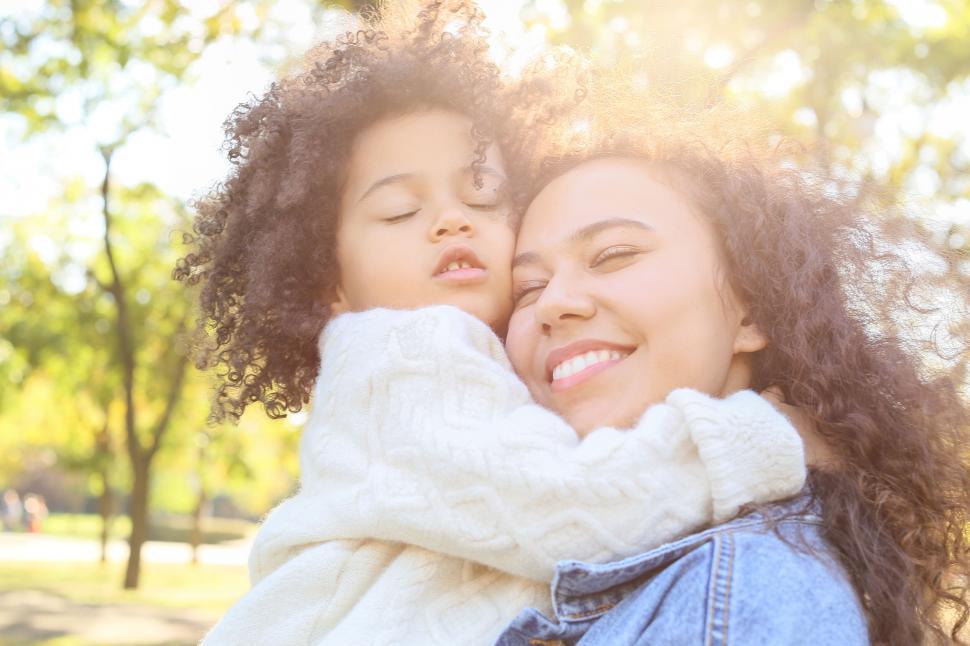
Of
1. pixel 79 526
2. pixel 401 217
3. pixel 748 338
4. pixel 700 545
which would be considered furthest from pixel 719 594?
pixel 79 526

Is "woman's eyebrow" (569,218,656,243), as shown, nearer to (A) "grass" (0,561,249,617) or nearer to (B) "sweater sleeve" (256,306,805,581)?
(B) "sweater sleeve" (256,306,805,581)

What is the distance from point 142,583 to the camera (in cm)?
2373

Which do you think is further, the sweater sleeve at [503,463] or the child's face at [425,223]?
the child's face at [425,223]

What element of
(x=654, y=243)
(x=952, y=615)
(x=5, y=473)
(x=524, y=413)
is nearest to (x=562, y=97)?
(x=654, y=243)

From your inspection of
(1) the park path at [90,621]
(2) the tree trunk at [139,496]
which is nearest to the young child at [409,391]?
(1) the park path at [90,621]

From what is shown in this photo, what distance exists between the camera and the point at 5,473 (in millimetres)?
48656

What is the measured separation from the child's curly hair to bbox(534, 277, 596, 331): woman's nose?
0.55m

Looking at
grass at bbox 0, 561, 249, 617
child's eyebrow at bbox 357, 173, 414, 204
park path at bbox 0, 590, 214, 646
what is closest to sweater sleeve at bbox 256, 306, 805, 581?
child's eyebrow at bbox 357, 173, 414, 204

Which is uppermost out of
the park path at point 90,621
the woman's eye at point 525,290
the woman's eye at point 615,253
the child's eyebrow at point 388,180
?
the child's eyebrow at point 388,180

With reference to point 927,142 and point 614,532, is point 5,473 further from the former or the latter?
point 614,532

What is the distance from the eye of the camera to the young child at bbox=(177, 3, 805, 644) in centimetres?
212

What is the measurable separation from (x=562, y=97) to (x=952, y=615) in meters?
1.79

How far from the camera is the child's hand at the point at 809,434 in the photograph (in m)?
2.41

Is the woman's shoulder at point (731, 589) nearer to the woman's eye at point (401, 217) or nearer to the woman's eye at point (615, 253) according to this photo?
the woman's eye at point (615, 253)
